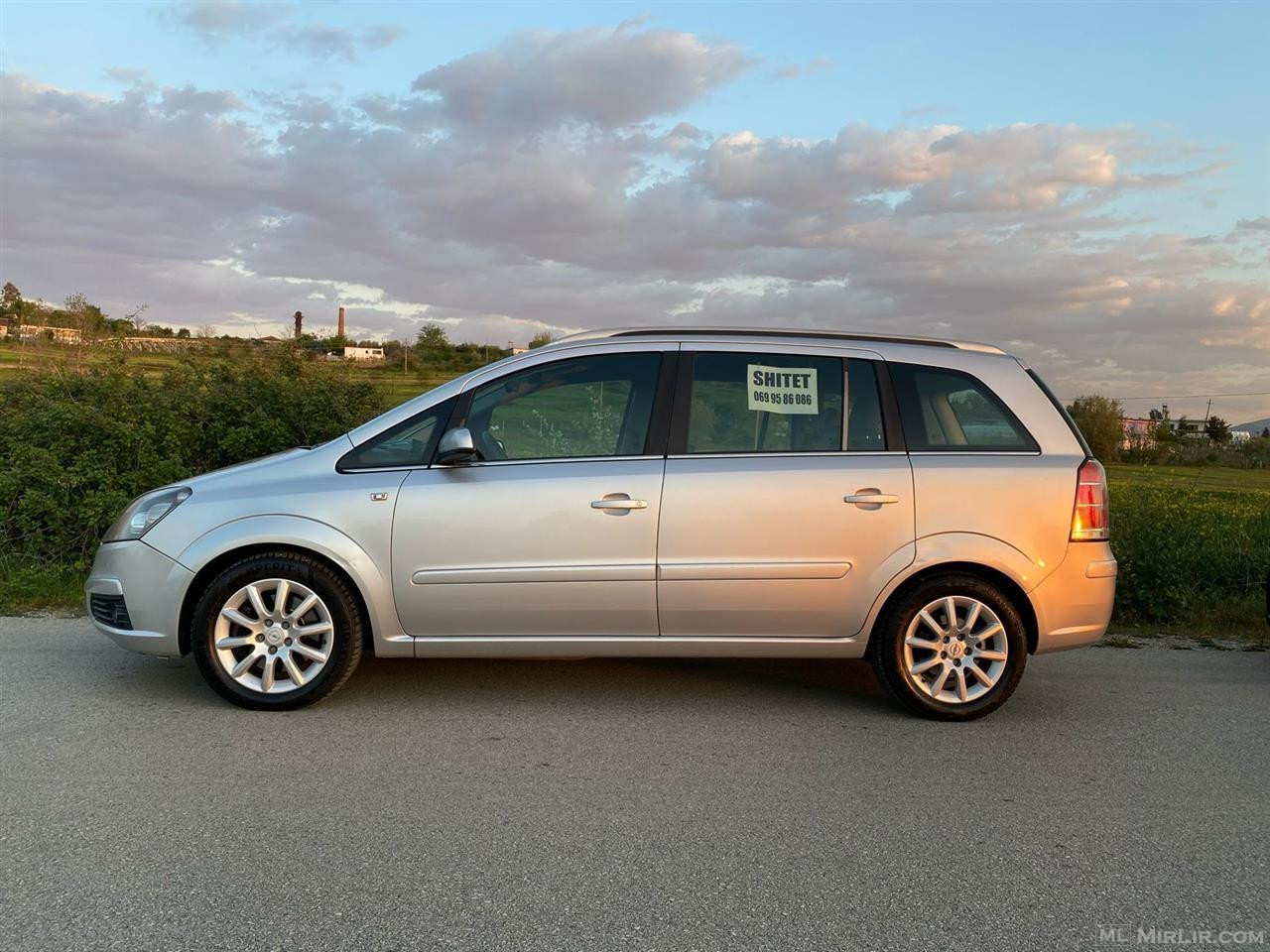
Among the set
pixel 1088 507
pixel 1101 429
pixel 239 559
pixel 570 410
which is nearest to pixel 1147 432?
pixel 1101 429

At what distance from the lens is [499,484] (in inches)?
200

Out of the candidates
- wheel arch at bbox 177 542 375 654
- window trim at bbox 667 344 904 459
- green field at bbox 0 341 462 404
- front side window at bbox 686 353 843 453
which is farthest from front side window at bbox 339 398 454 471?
green field at bbox 0 341 462 404

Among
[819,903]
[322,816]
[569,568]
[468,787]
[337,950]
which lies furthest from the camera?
[569,568]

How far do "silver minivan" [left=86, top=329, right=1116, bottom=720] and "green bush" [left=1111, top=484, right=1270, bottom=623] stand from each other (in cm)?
317

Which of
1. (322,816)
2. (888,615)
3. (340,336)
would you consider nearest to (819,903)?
(322,816)

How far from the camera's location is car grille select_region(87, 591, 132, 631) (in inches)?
205

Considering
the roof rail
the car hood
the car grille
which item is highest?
the roof rail

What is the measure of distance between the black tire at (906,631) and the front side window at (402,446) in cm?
245

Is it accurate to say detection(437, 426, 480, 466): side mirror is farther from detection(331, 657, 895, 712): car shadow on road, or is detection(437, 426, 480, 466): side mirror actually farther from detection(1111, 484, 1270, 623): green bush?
detection(1111, 484, 1270, 623): green bush

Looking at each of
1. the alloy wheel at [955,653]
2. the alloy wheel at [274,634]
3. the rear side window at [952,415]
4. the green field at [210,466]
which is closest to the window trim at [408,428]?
the alloy wheel at [274,634]

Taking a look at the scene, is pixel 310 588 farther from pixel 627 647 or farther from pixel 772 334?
pixel 772 334

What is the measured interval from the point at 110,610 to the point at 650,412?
2.92 metres

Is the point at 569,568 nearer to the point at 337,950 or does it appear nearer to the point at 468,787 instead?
the point at 468,787

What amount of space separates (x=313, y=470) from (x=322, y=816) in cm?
193
